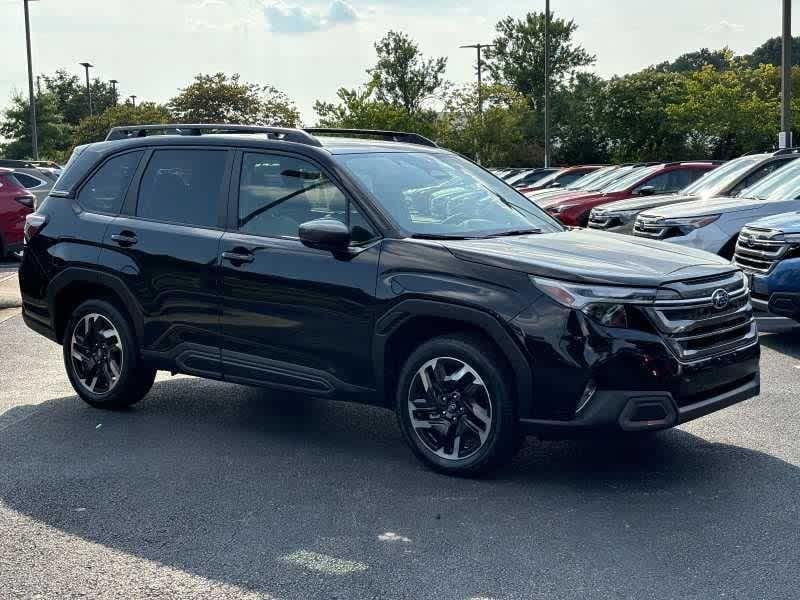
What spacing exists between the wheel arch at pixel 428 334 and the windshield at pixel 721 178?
9.80 meters

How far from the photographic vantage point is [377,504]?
5.54 meters

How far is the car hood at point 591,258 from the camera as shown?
18.3 feet

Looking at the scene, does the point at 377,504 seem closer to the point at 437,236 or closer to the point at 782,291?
the point at 437,236

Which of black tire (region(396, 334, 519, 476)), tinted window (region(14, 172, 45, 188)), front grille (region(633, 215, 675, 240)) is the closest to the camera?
black tire (region(396, 334, 519, 476))

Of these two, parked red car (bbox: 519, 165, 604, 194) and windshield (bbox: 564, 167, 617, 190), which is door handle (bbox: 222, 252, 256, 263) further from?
parked red car (bbox: 519, 165, 604, 194)

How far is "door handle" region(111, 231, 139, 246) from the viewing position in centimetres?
732

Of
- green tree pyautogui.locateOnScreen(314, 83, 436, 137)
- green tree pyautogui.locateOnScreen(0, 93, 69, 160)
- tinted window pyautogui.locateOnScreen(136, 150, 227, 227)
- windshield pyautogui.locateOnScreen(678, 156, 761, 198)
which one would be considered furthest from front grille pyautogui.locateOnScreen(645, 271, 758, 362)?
green tree pyautogui.locateOnScreen(0, 93, 69, 160)

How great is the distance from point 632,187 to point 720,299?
14791 millimetres

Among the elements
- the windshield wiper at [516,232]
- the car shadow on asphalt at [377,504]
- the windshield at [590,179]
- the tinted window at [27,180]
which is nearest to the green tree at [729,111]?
the windshield at [590,179]

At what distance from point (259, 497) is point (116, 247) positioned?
7.95 feet

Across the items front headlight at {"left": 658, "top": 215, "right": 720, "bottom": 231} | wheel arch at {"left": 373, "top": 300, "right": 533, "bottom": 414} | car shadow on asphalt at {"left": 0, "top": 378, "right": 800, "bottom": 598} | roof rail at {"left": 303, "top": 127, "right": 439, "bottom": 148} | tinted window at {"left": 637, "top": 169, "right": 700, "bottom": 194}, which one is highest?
roof rail at {"left": 303, "top": 127, "right": 439, "bottom": 148}

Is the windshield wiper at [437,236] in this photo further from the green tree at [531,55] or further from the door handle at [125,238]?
the green tree at [531,55]

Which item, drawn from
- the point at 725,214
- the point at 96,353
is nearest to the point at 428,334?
the point at 96,353

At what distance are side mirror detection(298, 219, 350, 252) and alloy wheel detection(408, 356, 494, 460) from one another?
804 mm
